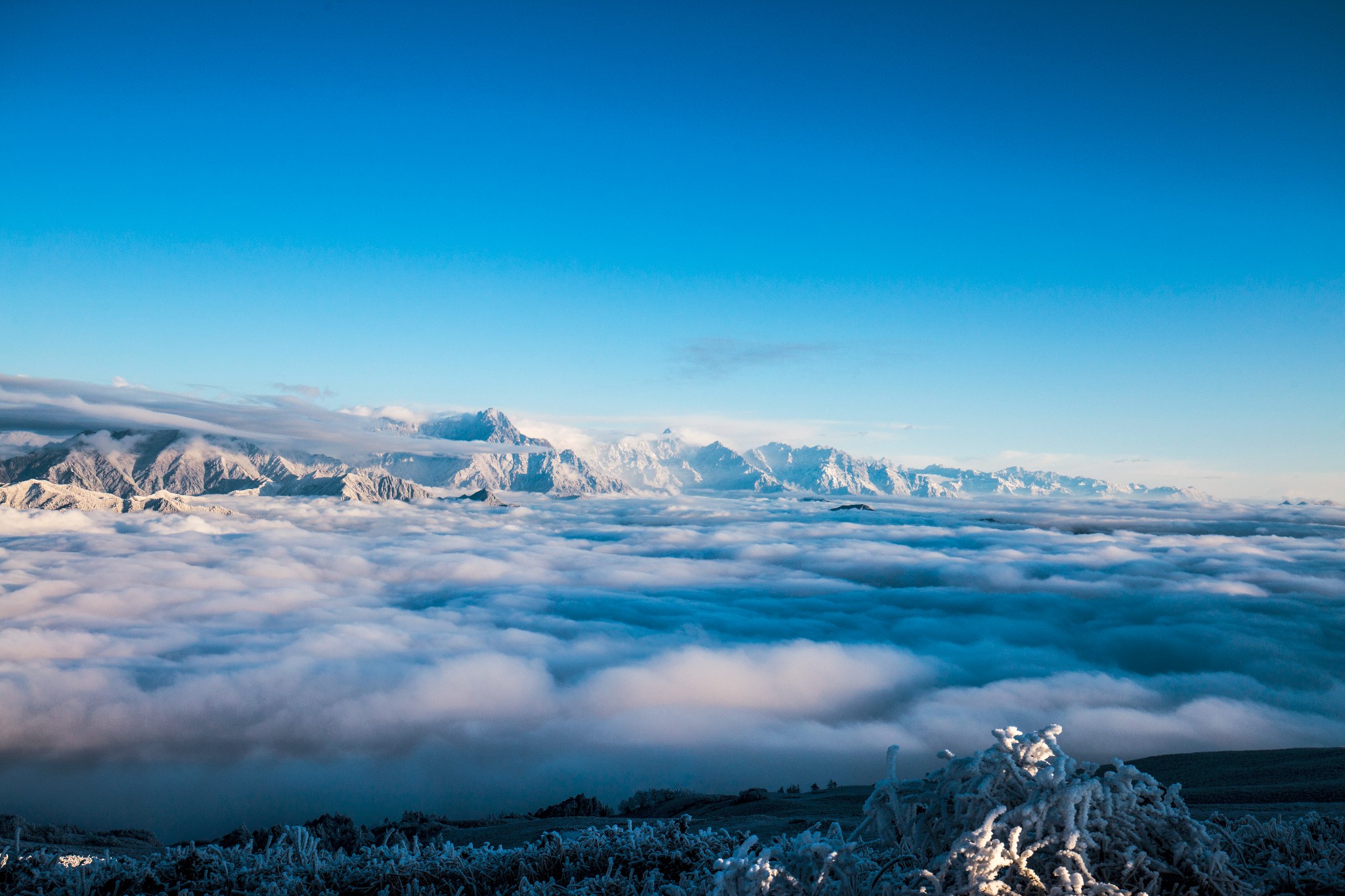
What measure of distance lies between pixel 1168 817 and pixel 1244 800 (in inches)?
675

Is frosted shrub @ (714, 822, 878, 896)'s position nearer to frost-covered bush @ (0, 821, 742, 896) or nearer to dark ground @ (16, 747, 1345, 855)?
frost-covered bush @ (0, 821, 742, 896)

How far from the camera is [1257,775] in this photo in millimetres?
20297

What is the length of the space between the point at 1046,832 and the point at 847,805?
1961 cm

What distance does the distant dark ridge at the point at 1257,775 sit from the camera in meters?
15.1

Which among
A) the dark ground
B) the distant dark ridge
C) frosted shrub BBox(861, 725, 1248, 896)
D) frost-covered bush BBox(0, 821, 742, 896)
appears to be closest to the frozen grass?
frosted shrub BBox(861, 725, 1248, 896)

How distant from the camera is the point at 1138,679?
123m

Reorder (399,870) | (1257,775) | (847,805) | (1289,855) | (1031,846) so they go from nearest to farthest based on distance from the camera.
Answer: (1031,846) → (1289,855) → (399,870) → (847,805) → (1257,775)

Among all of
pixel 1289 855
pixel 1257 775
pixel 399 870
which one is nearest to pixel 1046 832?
pixel 1289 855

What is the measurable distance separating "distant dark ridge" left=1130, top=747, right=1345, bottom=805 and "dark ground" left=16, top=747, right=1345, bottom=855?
36 millimetres

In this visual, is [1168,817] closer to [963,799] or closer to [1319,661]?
[963,799]

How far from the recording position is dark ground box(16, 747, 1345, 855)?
505 inches

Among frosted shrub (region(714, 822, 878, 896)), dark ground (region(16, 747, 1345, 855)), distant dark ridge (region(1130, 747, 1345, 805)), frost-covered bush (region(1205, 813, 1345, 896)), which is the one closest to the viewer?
frosted shrub (region(714, 822, 878, 896))

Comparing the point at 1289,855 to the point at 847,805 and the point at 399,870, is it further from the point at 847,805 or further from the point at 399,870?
the point at 847,805

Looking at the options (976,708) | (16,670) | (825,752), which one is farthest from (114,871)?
(16,670)
